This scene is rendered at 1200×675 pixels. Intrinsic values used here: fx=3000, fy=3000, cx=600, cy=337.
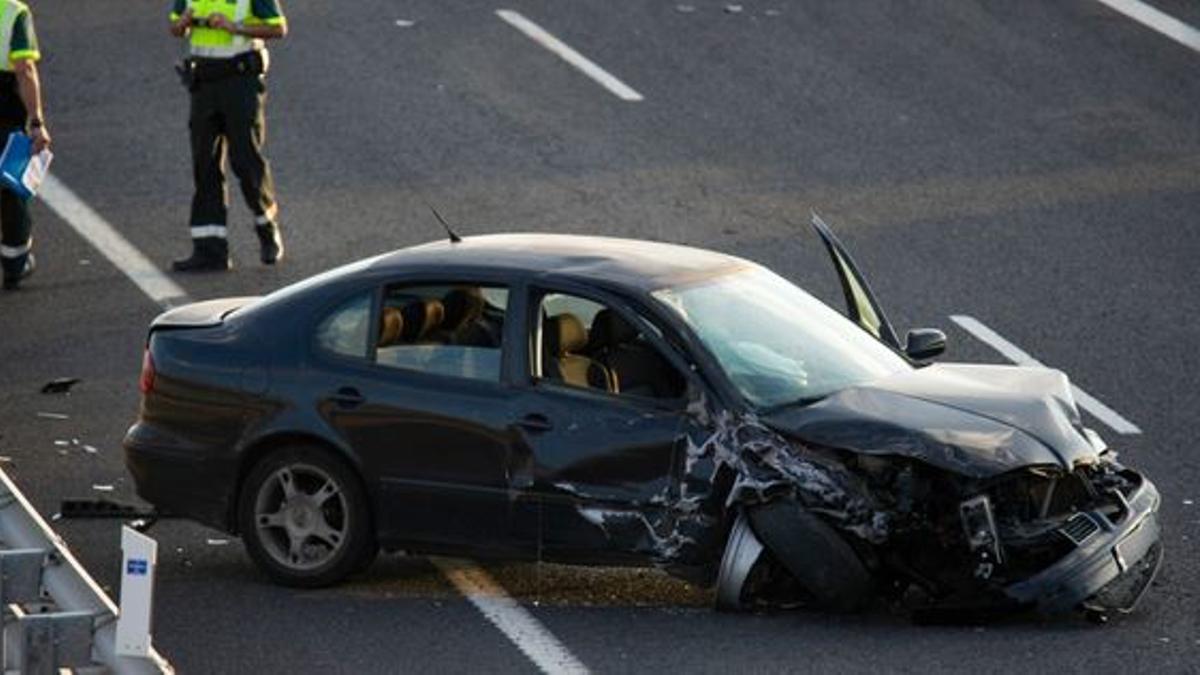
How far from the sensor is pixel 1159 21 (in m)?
23.4

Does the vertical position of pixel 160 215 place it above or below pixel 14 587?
below

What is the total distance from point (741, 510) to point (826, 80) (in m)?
10.9

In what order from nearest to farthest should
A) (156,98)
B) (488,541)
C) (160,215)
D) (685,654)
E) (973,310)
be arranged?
(685,654), (488,541), (973,310), (160,215), (156,98)

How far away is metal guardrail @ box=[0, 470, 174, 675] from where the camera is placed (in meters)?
9.33

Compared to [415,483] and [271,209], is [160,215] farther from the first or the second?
[415,483]

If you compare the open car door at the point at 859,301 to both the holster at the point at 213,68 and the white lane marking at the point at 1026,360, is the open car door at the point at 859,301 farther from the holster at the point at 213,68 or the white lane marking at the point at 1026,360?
the holster at the point at 213,68

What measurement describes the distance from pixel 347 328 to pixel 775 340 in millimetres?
1746

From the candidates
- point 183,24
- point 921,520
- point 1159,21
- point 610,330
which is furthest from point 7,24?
point 1159,21

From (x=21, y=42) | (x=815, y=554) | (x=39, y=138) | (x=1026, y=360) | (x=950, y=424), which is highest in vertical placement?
(x=950, y=424)

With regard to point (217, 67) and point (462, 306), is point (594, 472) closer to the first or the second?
point (462, 306)

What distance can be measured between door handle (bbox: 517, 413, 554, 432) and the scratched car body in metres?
0.01

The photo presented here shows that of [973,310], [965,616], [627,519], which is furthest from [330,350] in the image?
[973,310]

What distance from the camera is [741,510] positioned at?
11383 millimetres

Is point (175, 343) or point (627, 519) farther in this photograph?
point (175, 343)
